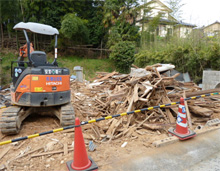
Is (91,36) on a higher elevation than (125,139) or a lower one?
higher

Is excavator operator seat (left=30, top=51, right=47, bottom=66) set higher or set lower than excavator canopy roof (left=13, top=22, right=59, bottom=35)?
lower

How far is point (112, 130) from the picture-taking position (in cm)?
444

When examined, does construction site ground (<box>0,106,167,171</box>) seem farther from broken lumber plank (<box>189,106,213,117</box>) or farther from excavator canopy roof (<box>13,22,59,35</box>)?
excavator canopy roof (<box>13,22,59,35</box>)

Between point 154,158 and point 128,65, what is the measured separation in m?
16.2

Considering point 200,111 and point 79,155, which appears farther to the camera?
point 200,111

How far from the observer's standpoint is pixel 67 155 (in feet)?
11.0

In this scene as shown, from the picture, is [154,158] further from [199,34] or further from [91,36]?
[91,36]

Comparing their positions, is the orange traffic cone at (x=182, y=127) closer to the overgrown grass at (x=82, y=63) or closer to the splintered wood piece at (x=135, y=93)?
the splintered wood piece at (x=135, y=93)

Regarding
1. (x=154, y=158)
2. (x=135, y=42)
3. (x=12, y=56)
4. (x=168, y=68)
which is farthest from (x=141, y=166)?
(x=12, y=56)

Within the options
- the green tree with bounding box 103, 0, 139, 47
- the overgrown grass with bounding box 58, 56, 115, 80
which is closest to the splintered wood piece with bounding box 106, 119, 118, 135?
the overgrown grass with bounding box 58, 56, 115, 80

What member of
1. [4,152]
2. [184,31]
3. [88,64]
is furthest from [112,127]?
[88,64]

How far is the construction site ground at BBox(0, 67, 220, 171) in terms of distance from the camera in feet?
10.8

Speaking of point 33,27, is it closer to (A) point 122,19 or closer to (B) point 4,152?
(B) point 4,152

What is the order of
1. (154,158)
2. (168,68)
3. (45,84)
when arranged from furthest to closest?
(168,68) < (45,84) < (154,158)
